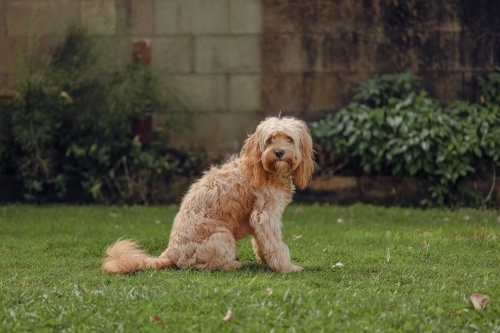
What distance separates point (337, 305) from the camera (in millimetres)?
5531

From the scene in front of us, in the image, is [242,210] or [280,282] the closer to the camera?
[280,282]

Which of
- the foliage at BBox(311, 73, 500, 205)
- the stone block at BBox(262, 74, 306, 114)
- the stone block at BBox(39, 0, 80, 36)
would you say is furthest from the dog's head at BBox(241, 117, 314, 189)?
the stone block at BBox(39, 0, 80, 36)

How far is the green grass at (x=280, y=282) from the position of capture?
530cm

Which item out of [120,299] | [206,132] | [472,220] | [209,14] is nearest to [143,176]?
[206,132]

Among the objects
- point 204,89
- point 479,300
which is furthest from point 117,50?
point 479,300

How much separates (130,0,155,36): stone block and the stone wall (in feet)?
0.05

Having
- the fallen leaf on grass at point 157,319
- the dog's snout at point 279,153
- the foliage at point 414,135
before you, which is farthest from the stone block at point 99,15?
the fallen leaf on grass at point 157,319

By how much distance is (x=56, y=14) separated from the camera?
39.3 ft

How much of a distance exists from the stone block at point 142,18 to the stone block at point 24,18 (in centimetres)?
133

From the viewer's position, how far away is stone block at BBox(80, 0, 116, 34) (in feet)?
38.4

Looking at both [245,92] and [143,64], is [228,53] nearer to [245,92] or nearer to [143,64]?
[245,92]

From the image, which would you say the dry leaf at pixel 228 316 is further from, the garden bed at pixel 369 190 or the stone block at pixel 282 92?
the stone block at pixel 282 92

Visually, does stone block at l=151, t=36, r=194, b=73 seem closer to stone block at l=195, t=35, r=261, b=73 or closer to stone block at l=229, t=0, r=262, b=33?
stone block at l=195, t=35, r=261, b=73

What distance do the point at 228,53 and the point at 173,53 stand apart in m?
0.79
